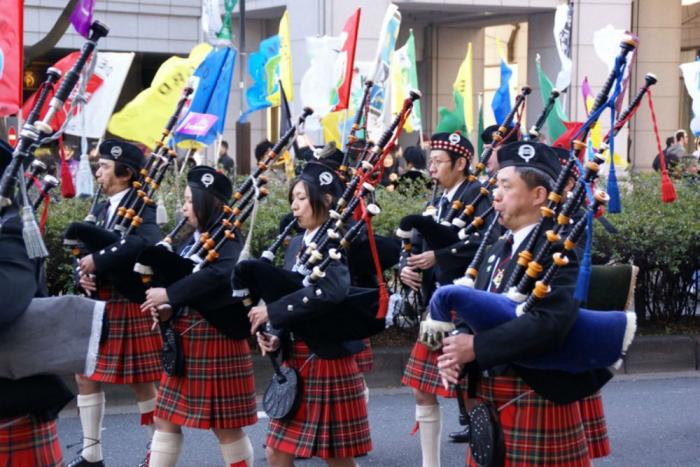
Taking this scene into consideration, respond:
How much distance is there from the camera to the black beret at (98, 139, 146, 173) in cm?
631

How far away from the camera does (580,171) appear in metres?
3.83

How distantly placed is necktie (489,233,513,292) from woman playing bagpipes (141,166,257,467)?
1709mm

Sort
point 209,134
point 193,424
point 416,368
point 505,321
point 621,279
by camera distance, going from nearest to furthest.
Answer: point 505,321
point 621,279
point 193,424
point 416,368
point 209,134

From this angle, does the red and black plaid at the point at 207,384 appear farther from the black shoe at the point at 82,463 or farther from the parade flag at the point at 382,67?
the parade flag at the point at 382,67

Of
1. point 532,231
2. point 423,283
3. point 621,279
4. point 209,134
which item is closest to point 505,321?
point 532,231

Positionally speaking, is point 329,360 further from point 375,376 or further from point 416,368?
point 375,376

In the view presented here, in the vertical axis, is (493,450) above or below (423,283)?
below

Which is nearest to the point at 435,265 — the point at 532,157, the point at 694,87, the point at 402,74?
the point at 532,157

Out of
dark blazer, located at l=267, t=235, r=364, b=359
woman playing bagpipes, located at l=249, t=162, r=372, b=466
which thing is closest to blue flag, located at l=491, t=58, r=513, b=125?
woman playing bagpipes, located at l=249, t=162, r=372, b=466

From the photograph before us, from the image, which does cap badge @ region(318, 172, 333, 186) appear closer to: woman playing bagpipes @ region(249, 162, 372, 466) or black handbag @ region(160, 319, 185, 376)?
woman playing bagpipes @ region(249, 162, 372, 466)

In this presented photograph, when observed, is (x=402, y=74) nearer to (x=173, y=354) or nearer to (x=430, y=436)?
(x=430, y=436)

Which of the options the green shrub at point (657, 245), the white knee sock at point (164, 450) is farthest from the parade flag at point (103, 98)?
the green shrub at point (657, 245)

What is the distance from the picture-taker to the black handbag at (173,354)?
5.38m

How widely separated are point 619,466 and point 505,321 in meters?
2.96
